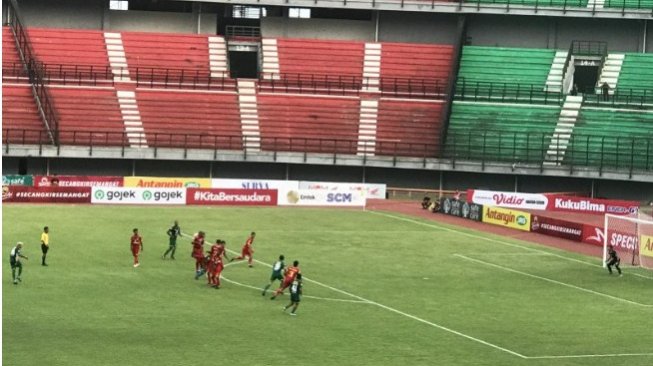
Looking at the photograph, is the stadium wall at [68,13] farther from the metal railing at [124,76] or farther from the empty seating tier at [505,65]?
the empty seating tier at [505,65]

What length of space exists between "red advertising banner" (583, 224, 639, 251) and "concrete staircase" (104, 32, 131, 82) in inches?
1495

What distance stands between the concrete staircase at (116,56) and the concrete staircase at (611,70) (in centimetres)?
3543

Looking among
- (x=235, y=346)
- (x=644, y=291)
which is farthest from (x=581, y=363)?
(x=644, y=291)

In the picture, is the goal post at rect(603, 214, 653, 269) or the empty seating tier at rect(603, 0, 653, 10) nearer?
the goal post at rect(603, 214, 653, 269)

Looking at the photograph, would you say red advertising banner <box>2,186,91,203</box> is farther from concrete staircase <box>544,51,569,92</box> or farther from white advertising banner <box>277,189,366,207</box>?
concrete staircase <box>544,51,569,92</box>

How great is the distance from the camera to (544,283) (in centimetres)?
4106

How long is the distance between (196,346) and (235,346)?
0.94m

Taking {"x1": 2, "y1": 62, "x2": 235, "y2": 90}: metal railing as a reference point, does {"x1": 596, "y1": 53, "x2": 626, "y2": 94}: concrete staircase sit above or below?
above

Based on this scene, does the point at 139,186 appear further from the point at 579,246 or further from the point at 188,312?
the point at 188,312

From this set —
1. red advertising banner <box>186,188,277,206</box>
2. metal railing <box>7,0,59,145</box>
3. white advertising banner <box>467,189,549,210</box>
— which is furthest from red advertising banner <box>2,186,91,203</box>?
white advertising banner <box>467,189,549,210</box>

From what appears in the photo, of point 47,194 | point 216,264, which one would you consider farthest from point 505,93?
point 216,264

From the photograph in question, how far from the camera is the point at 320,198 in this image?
70.0 metres

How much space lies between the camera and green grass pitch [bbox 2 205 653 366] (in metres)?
25.5

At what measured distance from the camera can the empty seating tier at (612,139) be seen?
242 feet
